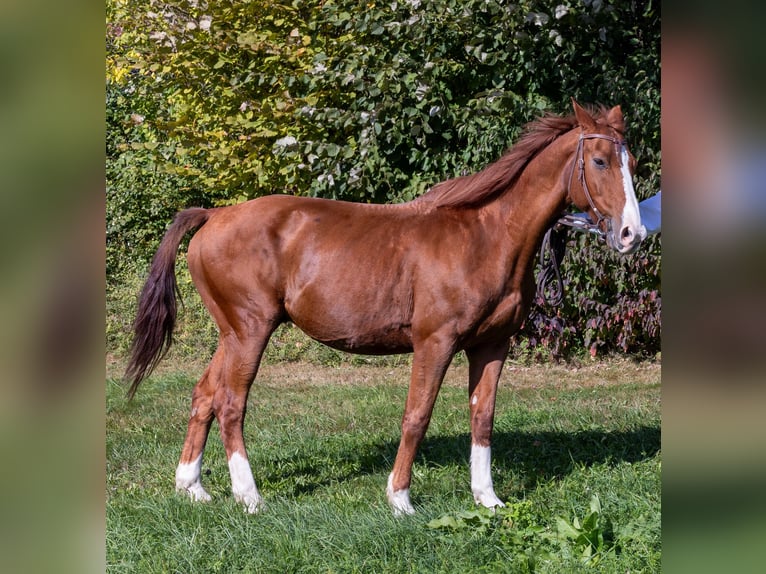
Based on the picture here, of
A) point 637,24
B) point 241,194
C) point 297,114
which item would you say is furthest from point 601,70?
point 241,194

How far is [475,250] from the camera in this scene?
4.40 m

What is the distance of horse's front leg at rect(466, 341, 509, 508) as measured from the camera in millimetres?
4504

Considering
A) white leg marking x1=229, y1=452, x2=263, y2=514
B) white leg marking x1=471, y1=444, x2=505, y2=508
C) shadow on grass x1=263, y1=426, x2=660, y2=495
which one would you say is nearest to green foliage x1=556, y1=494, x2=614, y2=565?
white leg marking x1=471, y1=444, x2=505, y2=508

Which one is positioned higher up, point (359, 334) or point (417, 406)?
point (359, 334)

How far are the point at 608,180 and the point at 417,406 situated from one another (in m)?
1.65

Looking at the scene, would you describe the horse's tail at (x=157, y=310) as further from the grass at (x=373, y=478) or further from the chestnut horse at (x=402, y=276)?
the grass at (x=373, y=478)

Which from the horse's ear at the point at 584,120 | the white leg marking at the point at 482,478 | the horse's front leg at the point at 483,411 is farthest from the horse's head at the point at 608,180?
the white leg marking at the point at 482,478

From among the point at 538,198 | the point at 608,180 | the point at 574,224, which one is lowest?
the point at 574,224

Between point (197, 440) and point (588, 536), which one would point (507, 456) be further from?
point (197, 440)

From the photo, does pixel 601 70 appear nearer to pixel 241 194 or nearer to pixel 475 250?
pixel 241 194

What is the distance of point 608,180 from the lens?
4059 mm

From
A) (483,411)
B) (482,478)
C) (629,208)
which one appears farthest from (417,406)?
(629,208)

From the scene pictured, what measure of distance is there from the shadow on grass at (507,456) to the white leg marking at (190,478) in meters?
0.52

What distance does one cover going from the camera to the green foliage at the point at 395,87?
29.1ft
